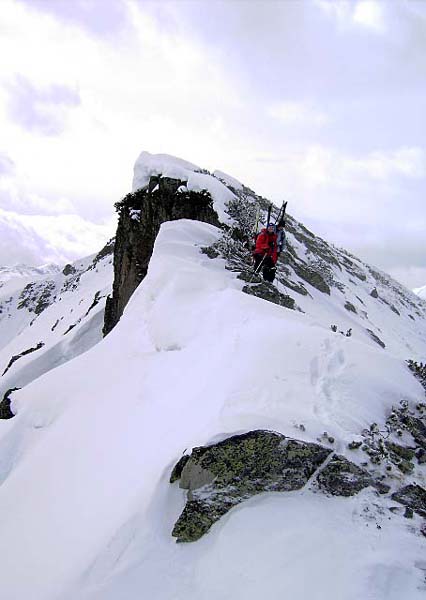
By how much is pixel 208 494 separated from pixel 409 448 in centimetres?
229

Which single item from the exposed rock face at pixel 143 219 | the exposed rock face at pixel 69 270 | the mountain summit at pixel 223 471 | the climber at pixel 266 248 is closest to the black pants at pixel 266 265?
the climber at pixel 266 248

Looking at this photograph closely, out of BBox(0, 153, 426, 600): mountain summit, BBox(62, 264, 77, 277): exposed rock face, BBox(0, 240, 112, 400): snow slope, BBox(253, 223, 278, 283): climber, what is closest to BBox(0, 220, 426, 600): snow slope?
BBox(0, 153, 426, 600): mountain summit

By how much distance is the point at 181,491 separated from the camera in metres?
4.59

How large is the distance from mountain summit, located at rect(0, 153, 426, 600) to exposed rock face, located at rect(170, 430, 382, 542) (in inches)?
0.5

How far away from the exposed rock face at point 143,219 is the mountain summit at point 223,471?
1021 cm

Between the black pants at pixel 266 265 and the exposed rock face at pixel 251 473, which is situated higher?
the black pants at pixel 266 265

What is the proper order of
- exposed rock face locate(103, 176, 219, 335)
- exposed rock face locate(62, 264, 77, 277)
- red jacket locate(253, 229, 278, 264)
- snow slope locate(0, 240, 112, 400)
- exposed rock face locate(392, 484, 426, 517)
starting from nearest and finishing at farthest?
1. exposed rock face locate(392, 484, 426, 517)
2. red jacket locate(253, 229, 278, 264)
3. exposed rock face locate(103, 176, 219, 335)
4. snow slope locate(0, 240, 112, 400)
5. exposed rock face locate(62, 264, 77, 277)

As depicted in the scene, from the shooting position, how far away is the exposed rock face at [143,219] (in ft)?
61.8

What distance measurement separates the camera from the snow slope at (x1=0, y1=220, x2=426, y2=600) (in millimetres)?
3639

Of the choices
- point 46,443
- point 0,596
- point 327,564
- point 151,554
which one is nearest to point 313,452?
point 327,564

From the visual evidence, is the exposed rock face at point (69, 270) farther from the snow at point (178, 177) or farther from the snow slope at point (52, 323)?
the snow at point (178, 177)

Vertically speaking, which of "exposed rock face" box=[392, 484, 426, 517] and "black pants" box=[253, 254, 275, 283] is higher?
"black pants" box=[253, 254, 275, 283]

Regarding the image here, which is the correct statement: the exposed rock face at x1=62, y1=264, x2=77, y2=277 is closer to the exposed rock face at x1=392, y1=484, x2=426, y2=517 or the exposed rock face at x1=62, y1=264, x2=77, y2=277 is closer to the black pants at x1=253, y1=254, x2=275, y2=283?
the black pants at x1=253, y1=254, x2=275, y2=283

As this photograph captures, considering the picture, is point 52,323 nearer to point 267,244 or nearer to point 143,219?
point 143,219
